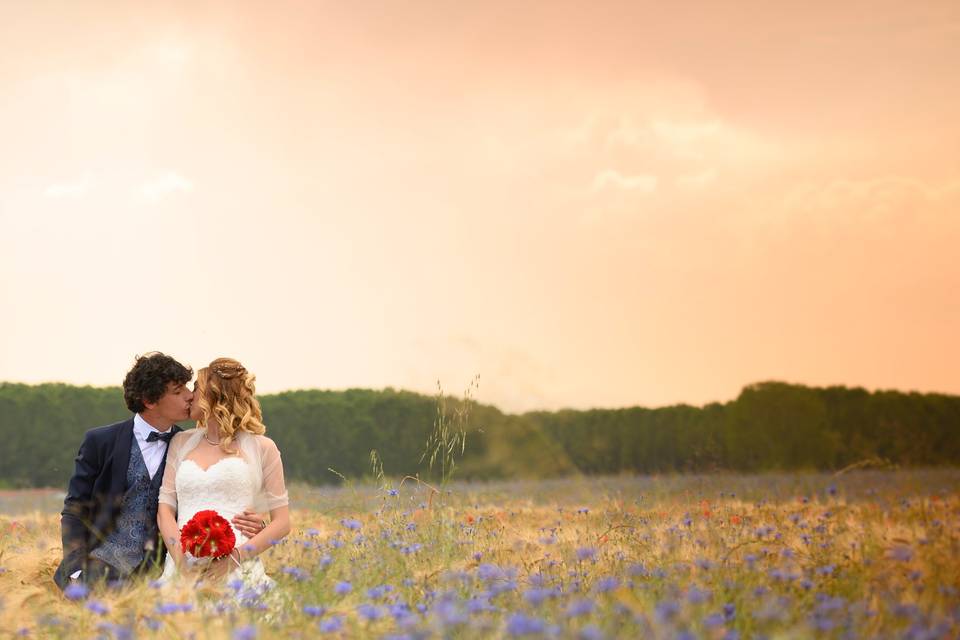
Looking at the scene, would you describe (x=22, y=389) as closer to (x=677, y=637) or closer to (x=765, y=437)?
(x=765, y=437)

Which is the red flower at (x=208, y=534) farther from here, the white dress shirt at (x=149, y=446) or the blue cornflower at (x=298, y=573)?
the white dress shirt at (x=149, y=446)

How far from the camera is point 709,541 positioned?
634cm

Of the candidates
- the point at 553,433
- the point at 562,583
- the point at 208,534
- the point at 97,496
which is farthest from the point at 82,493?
the point at 553,433

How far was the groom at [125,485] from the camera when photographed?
5508 millimetres

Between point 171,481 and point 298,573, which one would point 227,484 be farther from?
point 298,573

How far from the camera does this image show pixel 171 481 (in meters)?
5.51

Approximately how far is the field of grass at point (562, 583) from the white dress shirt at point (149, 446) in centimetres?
81

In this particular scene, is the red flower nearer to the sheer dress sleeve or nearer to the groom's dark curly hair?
the sheer dress sleeve

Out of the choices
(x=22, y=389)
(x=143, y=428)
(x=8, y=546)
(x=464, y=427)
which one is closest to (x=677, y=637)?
(x=143, y=428)

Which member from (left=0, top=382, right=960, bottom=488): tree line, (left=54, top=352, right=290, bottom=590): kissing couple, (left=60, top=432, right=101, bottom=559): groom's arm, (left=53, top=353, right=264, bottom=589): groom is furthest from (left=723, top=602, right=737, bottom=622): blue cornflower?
(left=0, top=382, right=960, bottom=488): tree line

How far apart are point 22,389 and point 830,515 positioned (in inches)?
623

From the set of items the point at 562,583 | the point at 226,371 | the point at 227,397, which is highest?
the point at 226,371

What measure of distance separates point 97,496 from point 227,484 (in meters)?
0.95

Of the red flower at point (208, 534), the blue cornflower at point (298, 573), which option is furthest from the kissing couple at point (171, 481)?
the blue cornflower at point (298, 573)
